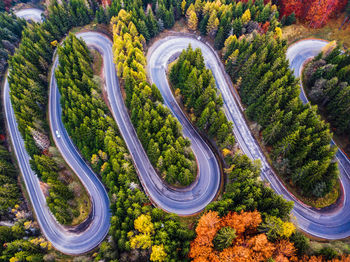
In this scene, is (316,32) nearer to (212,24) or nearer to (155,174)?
(212,24)

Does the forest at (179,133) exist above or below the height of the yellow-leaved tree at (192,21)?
below

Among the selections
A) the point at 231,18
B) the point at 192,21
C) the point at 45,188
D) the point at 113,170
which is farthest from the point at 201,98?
the point at 45,188

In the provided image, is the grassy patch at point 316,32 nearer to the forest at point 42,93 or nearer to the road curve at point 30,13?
the forest at point 42,93

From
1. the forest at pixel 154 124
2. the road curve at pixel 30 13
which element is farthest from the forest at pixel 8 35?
the forest at pixel 154 124

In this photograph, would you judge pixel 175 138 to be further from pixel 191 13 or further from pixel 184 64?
pixel 191 13

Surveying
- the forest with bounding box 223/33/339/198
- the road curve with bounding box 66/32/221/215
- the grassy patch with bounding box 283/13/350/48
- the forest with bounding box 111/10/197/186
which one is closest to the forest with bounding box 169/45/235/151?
the road curve with bounding box 66/32/221/215

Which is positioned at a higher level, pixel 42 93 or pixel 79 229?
pixel 42 93

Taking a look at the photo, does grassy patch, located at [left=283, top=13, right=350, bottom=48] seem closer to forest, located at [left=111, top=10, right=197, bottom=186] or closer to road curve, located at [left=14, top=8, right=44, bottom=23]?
forest, located at [left=111, top=10, right=197, bottom=186]
